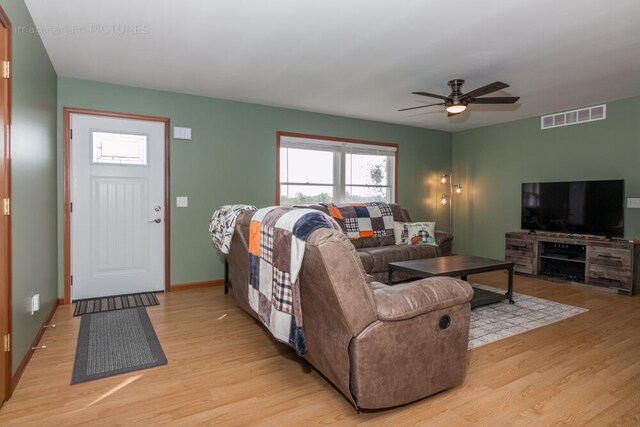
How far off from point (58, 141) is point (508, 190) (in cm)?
616

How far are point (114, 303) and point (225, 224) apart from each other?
5.43 feet

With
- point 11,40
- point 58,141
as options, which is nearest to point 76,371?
point 11,40

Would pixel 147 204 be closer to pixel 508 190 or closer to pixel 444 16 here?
pixel 444 16

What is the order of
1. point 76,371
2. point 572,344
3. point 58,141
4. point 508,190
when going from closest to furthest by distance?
point 76,371 → point 572,344 → point 58,141 → point 508,190

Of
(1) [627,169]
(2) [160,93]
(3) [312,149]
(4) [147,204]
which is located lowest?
(4) [147,204]

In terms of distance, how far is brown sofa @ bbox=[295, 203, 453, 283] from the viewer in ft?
14.0

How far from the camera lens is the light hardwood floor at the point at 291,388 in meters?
1.87

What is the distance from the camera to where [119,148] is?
4.13 metres

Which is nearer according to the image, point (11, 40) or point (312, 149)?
point (11, 40)

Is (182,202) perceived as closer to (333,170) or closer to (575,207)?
(333,170)

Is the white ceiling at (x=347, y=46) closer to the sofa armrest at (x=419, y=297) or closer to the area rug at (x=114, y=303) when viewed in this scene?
the sofa armrest at (x=419, y=297)

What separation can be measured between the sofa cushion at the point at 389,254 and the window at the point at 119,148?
9.17 feet

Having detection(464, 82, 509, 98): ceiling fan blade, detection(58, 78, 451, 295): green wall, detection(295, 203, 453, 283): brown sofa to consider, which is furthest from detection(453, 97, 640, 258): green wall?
detection(58, 78, 451, 295): green wall

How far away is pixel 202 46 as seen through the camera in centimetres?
310
